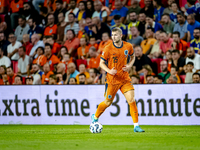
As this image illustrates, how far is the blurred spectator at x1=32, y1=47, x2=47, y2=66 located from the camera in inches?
528

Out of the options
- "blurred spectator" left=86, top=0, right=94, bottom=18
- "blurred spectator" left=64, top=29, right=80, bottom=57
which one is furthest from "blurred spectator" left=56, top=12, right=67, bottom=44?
"blurred spectator" left=86, top=0, right=94, bottom=18

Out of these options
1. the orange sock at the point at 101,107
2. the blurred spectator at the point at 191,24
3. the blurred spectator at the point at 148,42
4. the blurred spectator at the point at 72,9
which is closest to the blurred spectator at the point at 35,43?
the blurred spectator at the point at 72,9

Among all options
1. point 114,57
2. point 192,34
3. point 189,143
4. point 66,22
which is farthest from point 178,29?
point 189,143

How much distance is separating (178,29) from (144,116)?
3.67 metres

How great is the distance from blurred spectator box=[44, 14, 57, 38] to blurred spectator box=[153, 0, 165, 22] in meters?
4.02

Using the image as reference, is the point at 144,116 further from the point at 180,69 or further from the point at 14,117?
the point at 14,117

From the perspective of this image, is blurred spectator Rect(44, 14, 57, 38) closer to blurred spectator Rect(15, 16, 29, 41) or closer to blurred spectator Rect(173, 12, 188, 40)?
blurred spectator Rect(15, 16, 29, 41)

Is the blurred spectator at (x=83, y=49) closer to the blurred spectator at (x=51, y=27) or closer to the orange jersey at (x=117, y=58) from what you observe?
the blurred spectator at (x=51, y=27)

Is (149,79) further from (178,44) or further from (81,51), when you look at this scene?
(81,51)

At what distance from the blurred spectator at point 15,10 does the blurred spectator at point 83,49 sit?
3.70m

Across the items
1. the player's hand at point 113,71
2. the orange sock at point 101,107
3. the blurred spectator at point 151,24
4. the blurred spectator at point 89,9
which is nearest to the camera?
the player's hand at point 113,71

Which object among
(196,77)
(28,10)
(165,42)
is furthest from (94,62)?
(28,10)

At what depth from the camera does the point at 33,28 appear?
14930 mm

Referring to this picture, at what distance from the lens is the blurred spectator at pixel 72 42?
43.6 ft
